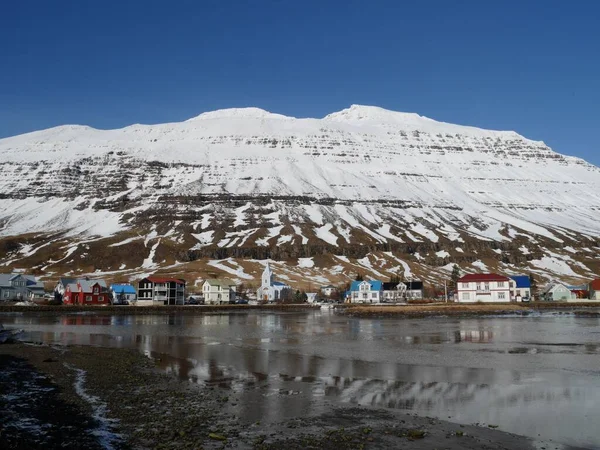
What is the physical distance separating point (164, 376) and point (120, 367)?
438cm

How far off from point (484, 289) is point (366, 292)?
116ft

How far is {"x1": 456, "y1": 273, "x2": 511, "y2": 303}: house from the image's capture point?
133 metres

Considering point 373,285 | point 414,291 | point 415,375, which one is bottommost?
point 415,375

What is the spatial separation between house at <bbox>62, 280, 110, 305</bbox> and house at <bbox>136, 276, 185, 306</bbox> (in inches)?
377

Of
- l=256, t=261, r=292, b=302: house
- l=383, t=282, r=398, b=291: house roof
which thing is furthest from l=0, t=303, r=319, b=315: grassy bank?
l=383, t=282, r=398, b=291: house roof

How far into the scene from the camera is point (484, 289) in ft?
437

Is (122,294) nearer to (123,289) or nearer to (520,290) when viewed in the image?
(123,289)

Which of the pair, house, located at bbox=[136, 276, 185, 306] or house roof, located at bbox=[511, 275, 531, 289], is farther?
house, located at bbox=[136, 276, 185, 306]

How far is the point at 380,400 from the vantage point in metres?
23.2

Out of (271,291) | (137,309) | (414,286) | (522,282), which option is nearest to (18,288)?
(137,309)

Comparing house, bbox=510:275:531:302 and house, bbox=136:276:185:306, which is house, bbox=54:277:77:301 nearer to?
house, bbox=136:276:185:306

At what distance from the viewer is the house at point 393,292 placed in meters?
155

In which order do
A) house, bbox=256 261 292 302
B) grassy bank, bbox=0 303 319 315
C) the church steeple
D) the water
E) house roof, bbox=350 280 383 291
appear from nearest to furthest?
the water < grassy bank, bbox=0 303 319 315 < house roof, bbox=350 280 383 291 < house, bbox=256 261 292 302 < the church steeple

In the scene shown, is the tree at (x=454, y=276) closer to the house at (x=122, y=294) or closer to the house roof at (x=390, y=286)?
the house roof at (x=390, y=286)
